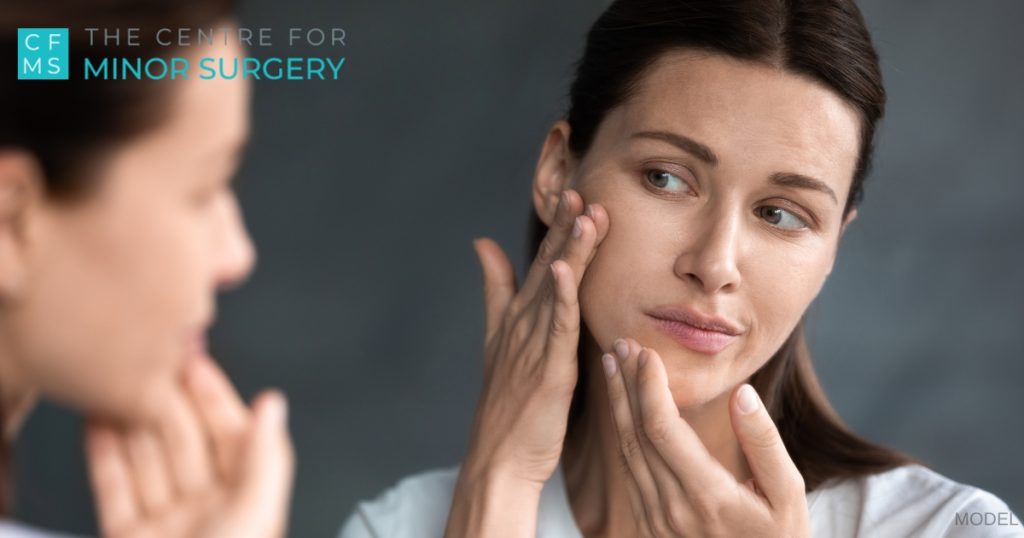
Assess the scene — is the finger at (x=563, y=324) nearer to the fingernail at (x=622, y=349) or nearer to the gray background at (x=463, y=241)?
the fingernail at (x=622, y=349)

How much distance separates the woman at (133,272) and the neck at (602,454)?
879 mm

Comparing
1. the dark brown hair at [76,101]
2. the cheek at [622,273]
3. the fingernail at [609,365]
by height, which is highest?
the dark brown hair at [76,101]

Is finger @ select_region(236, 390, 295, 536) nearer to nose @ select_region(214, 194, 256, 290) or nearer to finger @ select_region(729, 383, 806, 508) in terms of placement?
nose @ select_region(214, 194, 256, 290)

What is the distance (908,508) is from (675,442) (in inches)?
19.1

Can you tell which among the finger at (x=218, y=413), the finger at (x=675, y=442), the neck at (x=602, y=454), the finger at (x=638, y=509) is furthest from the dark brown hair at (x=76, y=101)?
the neck at (x=602, y=454)

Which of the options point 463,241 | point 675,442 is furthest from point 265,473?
point 463,241

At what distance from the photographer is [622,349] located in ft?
5.30

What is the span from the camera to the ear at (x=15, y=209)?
90cm

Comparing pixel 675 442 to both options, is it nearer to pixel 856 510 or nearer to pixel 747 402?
pixel 747 402

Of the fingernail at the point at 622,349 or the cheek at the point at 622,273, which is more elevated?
the cheek at the point at 622,273

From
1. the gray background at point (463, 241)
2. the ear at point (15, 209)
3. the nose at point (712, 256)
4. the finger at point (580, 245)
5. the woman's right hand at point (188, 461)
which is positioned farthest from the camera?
the gray background at point (463, 241)

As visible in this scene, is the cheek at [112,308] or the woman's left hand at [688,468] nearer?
the cheek at [112,308]

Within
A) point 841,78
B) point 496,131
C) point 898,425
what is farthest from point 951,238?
point 841,78

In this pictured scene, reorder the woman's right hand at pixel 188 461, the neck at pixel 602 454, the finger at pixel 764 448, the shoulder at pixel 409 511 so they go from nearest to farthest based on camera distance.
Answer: the woman's right hand at pixel 188 461 → the finger at pixel 764 448 → the neck at pixel 602 454 → the shoulder at pixel 409 511
